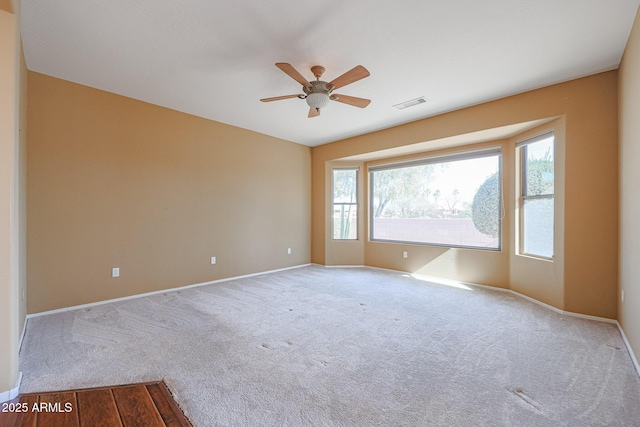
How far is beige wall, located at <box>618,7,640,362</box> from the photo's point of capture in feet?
7.52

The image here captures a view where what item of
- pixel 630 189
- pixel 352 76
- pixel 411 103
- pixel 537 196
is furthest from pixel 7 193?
pixel 537 196

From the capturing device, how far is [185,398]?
181 centimetres

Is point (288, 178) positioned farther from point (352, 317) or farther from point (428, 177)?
point (352, 317)

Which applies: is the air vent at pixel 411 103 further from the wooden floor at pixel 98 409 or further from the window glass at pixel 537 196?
the wooden floor at pixel 98 409

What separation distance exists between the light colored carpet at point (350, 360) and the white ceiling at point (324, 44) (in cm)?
281

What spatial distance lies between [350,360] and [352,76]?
8.37 ft

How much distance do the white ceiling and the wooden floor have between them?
9.33ft

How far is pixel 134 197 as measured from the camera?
3947 mm

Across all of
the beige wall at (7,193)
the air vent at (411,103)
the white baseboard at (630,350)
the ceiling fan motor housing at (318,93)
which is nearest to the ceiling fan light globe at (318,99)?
the ceiling fan motor housing at (318,93)

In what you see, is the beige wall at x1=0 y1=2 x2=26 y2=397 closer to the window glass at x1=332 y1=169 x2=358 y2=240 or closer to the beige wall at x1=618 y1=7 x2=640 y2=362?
the beige wall at x1=618 y1=7 x2=640 y2=362

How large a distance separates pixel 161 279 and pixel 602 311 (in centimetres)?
567

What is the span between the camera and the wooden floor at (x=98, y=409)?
1.60 metres

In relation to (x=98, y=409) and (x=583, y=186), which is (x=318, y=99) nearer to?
(x=98, y=409)

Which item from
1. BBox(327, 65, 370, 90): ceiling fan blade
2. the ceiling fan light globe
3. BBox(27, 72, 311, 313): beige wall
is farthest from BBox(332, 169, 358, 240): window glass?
BBox(327, 65, 370, 90): ceiling fan blade
